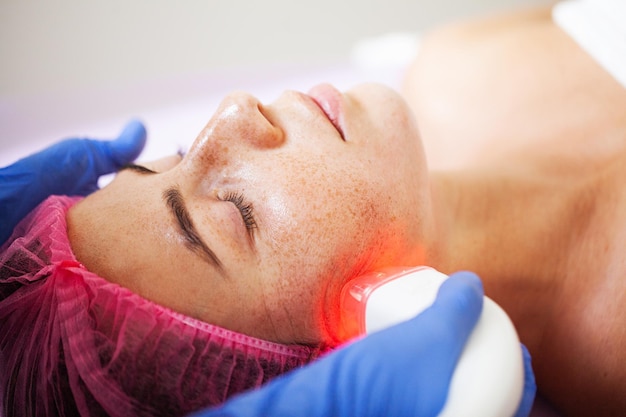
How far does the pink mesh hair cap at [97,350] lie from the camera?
2.45 ft

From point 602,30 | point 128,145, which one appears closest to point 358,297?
point 128,145

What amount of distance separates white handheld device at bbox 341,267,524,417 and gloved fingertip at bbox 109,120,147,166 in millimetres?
689

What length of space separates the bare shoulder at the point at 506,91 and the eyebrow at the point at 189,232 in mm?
760

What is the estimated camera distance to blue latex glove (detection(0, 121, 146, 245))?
102 centimetres

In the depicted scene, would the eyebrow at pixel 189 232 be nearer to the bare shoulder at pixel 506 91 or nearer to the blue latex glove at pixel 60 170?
the blue latex glove at pixel 60 170

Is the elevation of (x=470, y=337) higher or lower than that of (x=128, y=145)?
lower

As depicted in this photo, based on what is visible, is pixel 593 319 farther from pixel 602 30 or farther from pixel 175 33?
pixel 175 33

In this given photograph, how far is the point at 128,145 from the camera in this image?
1220mm

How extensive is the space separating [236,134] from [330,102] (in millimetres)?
195

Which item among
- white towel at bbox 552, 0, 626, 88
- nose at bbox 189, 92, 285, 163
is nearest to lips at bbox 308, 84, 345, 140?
nose at bbox 189, 92, 285, 163

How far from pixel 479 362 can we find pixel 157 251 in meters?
0.51

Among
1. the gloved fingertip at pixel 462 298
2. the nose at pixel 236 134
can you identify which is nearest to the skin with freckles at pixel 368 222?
the nose at pixel 236 134

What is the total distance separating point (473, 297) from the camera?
2.15ft

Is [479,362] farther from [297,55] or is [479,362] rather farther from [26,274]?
[297,55]
